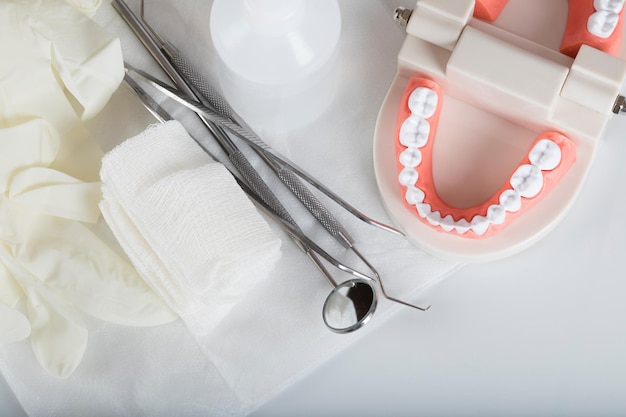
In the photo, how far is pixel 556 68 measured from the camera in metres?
0.72

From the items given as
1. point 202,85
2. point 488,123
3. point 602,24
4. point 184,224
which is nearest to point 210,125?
point 202,85

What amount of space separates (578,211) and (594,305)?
0.10m

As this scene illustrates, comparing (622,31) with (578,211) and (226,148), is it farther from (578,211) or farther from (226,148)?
(226,148)

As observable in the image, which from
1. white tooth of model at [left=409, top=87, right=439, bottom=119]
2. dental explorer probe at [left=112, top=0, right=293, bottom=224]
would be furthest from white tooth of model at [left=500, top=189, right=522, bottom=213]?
dental explorer probe at [left=112, top=0, right=293, bottom=224]

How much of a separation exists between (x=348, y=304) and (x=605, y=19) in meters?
0.36

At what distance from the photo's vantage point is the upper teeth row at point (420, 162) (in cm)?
73

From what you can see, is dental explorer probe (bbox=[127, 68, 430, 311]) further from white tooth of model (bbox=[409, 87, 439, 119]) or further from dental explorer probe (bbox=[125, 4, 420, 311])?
white tooth of model (bbox=[409, 87, 439, 119])

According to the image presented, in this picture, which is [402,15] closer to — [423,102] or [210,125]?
[423,102]

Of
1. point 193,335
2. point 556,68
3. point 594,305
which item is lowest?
point 193,335

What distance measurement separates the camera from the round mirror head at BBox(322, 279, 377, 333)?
2.50ft

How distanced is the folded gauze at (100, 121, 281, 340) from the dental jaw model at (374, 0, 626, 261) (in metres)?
0.15

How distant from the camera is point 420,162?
0.76m

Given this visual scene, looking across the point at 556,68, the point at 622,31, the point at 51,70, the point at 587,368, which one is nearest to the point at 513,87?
the point at 556,68

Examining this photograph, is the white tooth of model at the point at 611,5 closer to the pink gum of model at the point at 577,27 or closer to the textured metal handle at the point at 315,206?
the pink gum of model at the point at 577,27
